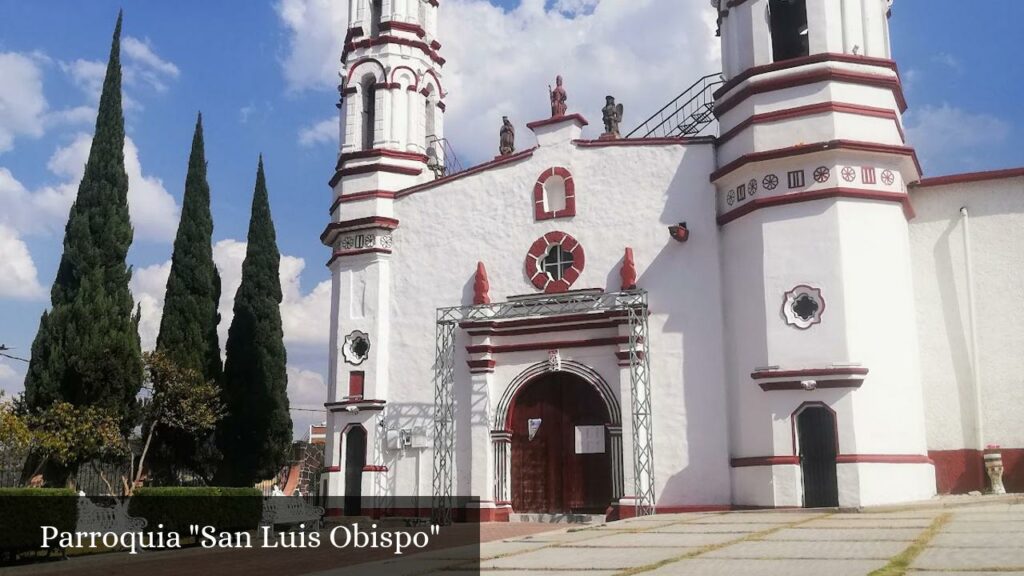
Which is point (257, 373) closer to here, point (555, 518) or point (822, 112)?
point (555, 518)

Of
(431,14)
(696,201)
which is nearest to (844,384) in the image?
(696,201)

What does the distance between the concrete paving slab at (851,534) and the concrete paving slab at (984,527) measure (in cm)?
42

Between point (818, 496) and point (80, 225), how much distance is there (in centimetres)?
1745

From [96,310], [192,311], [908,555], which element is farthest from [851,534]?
[192,311]

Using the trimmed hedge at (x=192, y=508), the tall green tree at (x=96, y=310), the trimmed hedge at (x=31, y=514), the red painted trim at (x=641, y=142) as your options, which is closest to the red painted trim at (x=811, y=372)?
the red painted trim at (x=641, y=142)

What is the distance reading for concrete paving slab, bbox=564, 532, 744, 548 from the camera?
10703 mm

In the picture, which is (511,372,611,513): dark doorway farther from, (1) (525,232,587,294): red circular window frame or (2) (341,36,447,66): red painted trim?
(2) (341,36,447,66): red painted trim

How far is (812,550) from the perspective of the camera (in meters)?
9.24

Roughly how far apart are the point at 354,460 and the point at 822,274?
37.3 feet

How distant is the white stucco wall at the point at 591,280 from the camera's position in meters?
19.6

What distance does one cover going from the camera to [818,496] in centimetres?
1773

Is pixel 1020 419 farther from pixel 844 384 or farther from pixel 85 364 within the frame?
pixel 85 364

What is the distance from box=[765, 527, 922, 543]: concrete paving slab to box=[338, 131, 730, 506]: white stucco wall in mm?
7398

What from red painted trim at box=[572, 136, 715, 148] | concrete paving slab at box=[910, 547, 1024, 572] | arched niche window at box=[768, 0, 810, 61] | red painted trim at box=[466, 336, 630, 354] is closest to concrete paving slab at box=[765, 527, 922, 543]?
concrete paving slab at box=[910, 547, 1024, 572]
